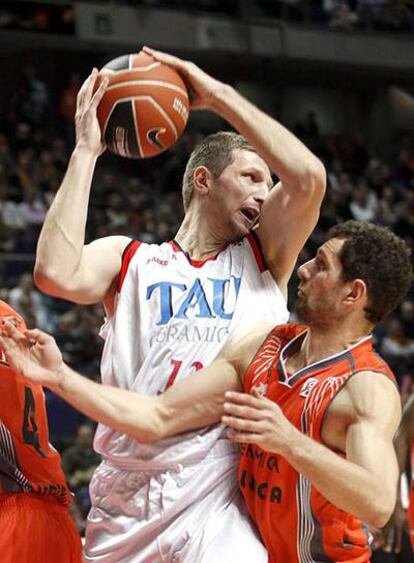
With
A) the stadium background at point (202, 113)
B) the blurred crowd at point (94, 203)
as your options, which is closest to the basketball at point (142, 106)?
the blurred crowd at point (94, 203)

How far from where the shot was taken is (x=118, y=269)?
13.1ft

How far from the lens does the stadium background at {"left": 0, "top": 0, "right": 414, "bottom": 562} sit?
45.1ft

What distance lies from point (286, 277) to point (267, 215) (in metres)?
0.26

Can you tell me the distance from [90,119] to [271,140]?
617mm

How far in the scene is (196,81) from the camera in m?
3.74

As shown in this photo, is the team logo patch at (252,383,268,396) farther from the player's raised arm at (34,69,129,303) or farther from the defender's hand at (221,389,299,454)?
the player's raised arm at (34,69,129,303)

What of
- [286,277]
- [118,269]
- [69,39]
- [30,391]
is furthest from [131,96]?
[69,39]

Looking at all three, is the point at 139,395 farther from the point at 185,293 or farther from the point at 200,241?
the point at 200,241

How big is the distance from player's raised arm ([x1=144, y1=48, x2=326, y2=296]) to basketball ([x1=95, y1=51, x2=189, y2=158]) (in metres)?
0.06

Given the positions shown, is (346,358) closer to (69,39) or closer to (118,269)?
(118,269)

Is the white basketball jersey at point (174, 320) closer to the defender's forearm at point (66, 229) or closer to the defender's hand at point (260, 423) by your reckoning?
the defender's forearm at point (66, 229)

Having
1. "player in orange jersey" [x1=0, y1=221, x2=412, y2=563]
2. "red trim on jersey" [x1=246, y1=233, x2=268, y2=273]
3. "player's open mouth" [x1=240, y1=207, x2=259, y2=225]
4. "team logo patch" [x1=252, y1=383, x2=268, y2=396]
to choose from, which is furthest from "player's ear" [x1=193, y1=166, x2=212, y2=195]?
"team logo patch" [x1=252, y1=383, x2=268, y2=396]

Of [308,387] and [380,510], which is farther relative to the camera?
[308,387]

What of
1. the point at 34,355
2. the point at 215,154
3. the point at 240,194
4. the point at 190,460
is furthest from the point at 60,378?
the point at 215,154
